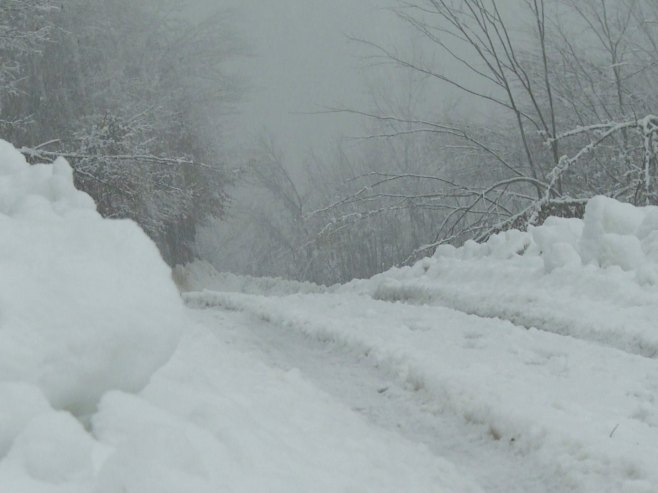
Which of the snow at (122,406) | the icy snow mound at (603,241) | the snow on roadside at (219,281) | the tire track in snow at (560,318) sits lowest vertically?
the snow on roadside at (219,281)

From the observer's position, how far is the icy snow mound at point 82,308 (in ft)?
8.00

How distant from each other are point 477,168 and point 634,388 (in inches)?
445

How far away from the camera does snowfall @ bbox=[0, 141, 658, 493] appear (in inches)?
91.1

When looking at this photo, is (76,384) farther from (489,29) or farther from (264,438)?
(489,29)

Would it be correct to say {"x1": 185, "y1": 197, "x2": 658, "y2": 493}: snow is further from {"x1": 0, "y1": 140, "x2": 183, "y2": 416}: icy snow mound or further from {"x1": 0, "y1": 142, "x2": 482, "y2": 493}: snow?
{"x1": 0, "y1": 140, "x2": 183, "y2": 416}: icy snow mound

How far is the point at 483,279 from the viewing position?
782 cm

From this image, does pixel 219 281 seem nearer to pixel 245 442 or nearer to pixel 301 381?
pixel 301 381

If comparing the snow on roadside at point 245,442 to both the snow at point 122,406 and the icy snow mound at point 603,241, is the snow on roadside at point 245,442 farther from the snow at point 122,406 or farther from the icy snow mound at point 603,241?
the icy snow mound at point 603,241

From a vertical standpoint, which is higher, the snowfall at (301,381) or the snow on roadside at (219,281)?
the snowfall at (301,381)

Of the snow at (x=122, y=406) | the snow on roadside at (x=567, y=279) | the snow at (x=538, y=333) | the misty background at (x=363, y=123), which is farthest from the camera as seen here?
the misty background at (x=363, y=123)

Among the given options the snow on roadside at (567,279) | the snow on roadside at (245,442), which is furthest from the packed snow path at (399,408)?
the snow on roadside at (567,279)

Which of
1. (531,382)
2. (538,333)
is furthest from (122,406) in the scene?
(538,333)

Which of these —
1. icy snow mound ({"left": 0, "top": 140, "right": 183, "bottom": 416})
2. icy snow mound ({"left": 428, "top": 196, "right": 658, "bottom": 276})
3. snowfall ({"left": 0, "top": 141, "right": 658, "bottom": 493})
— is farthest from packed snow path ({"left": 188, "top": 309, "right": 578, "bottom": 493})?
icy snow mound ({"left": 428, "top": 196, "right": 658, "bottom": 276})

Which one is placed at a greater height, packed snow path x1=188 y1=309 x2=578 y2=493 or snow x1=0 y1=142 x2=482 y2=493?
snow x1=0 y1=142 x2=482 y2=493
